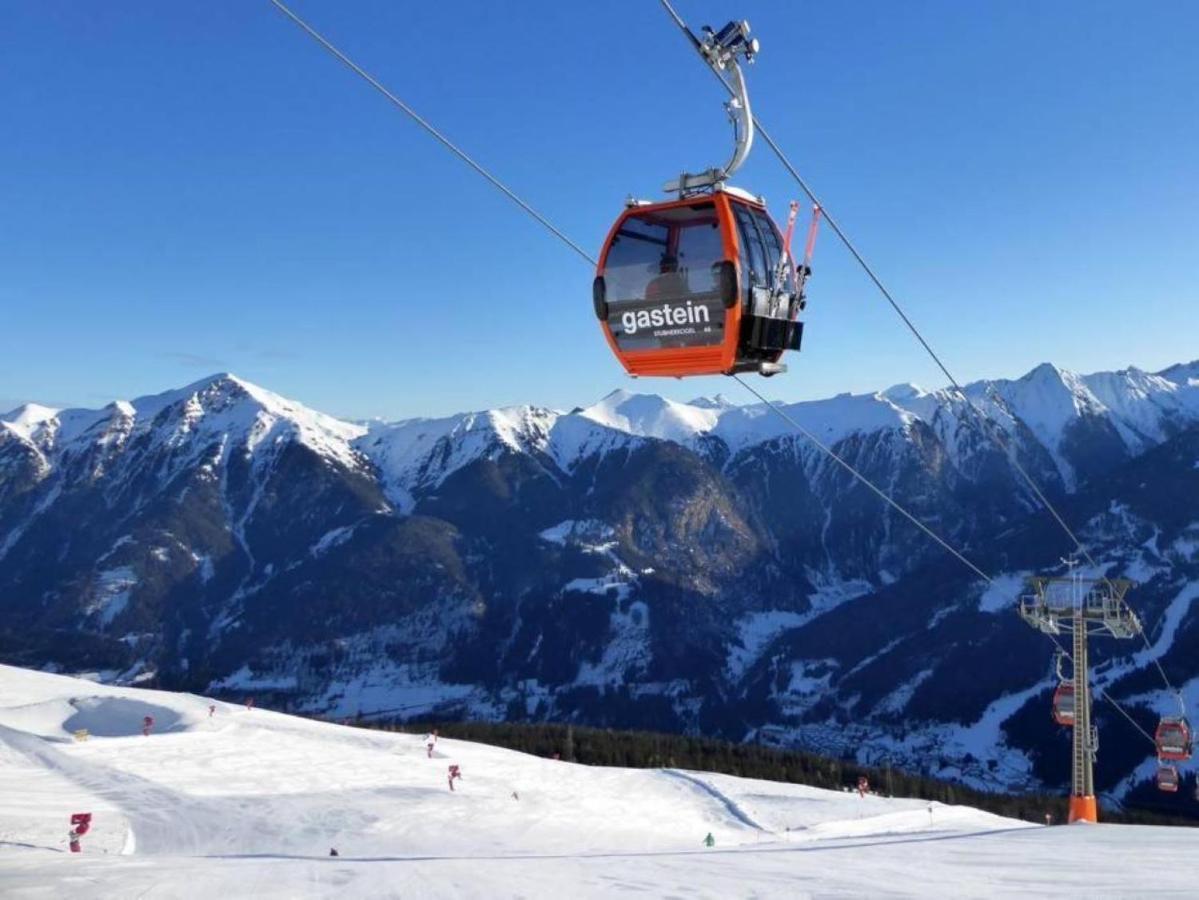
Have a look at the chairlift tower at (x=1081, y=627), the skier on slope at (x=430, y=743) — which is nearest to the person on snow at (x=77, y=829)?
the skier on slope at (x=430, y=743)

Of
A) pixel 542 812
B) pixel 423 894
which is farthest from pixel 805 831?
pixel 423 894

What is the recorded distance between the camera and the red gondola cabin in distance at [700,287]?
14586 mm

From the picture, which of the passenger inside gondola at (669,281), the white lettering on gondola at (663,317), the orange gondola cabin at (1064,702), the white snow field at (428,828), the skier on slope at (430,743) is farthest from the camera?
the skier on slope at (430,743)

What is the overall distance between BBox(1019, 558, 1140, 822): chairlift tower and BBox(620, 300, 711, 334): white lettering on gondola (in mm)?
25691

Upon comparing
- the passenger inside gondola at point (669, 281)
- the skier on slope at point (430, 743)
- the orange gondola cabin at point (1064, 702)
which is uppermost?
the passenger inside gondola at point (669, 281)

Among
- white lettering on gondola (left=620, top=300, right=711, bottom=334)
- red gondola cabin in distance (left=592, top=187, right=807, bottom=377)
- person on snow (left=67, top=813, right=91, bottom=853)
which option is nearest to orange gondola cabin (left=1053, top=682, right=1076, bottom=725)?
red gondola cabin in distance (left=592, top=187, right=807, bottom=377)

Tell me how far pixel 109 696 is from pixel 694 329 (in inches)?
2599

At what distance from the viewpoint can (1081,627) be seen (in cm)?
3556

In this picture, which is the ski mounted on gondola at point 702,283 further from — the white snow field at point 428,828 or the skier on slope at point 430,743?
the skier on slope at point 430,743

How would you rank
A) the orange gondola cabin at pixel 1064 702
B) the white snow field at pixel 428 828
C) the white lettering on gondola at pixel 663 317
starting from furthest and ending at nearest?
the orange gondola cabin at pixel 1064 702, the white lettering on gondola at pixel 663 317, the white snow field at pixel 428 828

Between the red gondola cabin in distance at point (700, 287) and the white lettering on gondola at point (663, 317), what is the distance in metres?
0.02

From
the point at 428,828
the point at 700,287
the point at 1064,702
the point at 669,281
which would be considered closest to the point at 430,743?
the point at 428,828

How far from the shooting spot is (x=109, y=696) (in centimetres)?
6562

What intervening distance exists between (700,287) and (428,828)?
89.3 feet
